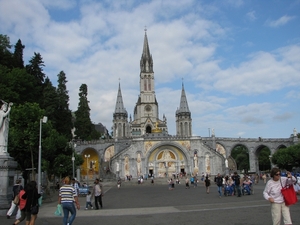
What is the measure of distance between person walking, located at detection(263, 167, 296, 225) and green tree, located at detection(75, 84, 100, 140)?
50982 mm

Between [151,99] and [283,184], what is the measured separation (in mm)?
77665

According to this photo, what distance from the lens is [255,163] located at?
2446 inches

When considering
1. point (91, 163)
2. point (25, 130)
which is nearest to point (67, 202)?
point (25, 130)

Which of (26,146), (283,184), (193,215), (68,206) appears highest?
(26,146)

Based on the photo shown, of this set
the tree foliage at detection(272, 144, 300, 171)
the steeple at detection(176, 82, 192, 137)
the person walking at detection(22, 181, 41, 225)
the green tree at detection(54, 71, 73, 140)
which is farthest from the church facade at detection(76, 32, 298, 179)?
the person walking at detection(22, 181, 41, 225)

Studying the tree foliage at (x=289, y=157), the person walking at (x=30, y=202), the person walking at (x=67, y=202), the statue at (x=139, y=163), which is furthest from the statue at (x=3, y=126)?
the tree foliage at (x=289, y=157)

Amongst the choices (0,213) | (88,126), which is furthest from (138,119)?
(0,213)

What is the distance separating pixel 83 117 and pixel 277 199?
5121 cm

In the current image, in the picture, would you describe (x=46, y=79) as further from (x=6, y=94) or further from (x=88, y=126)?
(x=6, y=94)

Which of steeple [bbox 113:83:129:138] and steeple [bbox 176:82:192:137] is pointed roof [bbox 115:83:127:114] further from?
steeple [bbox 176:82:192:137]

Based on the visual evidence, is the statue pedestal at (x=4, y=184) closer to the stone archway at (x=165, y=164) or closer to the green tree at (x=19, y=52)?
the green tree at (x=19, y=52)

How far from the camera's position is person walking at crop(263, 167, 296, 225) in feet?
20.9

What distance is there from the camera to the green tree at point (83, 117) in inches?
2199

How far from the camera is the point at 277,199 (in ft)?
21.2
